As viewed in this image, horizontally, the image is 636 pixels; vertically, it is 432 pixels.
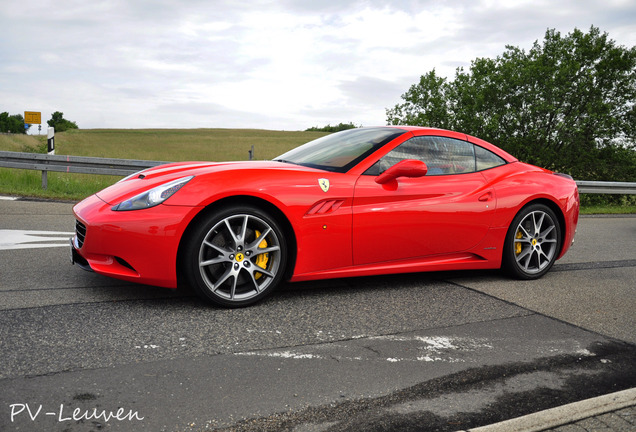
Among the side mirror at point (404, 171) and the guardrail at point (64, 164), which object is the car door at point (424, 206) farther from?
the guardrail at point (64, 164)

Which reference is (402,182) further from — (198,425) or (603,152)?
(603,152)

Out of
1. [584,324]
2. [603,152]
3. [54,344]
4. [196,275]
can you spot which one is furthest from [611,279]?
[603,152]

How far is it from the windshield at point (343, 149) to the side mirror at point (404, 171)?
248mm

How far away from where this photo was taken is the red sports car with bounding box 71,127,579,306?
3.89 m

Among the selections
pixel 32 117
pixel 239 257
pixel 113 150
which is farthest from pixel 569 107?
pixel 113 150

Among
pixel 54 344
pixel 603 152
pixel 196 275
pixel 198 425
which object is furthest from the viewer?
pixel 603 152

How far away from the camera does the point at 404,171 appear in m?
4.46

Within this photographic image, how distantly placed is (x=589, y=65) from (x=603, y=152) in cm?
433

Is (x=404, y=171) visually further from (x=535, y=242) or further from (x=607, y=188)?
(x=607, y=188)

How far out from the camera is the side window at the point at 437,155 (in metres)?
4.72

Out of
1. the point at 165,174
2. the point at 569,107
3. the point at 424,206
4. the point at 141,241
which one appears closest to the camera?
the point at 141,241

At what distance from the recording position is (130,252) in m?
3.83

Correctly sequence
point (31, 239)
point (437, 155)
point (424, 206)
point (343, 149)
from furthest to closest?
point (31, 239), point (437, 155), point (343, 149), point (424, 206)

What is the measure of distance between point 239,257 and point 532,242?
9.49 ft
